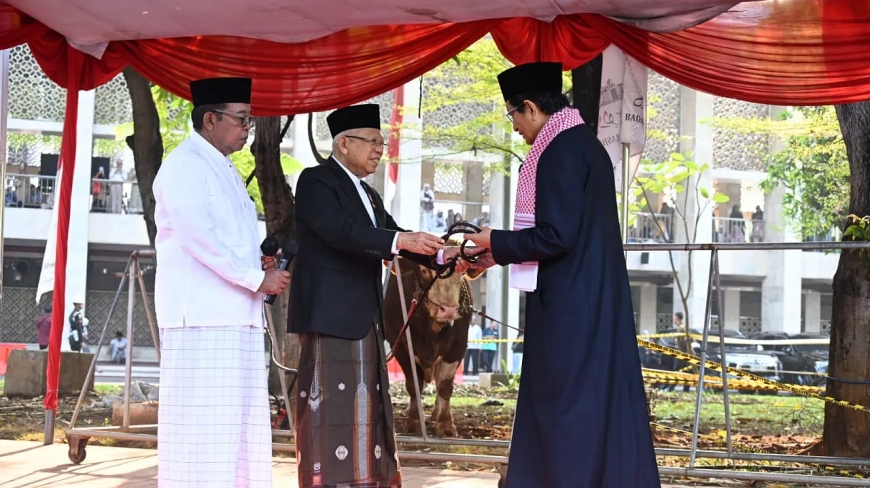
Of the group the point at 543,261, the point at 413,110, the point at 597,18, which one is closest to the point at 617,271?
the point at 543,261

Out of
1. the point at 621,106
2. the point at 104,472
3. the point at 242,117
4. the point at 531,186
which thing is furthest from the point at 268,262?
the point at 104,472

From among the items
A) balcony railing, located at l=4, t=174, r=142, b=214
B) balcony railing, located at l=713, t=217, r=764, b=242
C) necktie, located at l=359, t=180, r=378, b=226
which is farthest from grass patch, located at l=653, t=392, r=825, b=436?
balcony railing, located at l=4, t=174, r=142, b=214

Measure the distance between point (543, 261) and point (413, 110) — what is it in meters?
14.8

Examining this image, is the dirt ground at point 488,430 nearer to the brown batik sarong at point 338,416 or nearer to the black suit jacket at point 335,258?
the brown batik sarong at point 338,416

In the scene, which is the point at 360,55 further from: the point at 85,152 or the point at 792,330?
the point at 792,330

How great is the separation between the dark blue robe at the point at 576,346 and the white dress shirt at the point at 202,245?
1.00 meters

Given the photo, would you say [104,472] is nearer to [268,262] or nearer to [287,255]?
[268,262]

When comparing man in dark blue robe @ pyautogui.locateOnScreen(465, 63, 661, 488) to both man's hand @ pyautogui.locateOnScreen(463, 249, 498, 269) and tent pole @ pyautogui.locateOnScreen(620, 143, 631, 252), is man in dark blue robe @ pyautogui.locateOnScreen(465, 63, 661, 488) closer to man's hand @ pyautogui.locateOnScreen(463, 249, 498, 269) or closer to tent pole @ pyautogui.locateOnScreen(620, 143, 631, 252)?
man's hand @ pyautogui.locateOnScreen(463, 249, 498, 269)

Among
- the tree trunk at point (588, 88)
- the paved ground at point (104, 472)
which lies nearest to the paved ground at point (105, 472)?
the paved ground at point (104, 472)

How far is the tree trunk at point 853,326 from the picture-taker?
23.1ft

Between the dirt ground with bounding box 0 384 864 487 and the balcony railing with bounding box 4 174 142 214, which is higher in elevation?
the balcony railing with bounding box 4 174 142 214

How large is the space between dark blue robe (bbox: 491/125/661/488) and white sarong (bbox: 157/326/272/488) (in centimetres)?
105

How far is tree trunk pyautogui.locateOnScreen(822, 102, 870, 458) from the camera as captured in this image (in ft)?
23.1

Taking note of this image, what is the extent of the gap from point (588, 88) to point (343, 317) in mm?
5295
